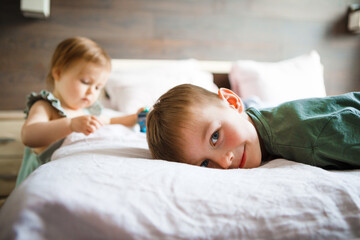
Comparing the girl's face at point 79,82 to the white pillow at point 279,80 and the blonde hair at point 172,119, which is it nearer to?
the blonde hair at point 172,119

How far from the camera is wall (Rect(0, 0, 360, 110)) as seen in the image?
2113 mm

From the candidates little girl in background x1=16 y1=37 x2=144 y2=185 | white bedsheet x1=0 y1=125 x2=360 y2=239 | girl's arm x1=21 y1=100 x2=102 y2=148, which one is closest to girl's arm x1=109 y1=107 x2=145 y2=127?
little girl in background x1=16 y1=37 x2=144 y2=185

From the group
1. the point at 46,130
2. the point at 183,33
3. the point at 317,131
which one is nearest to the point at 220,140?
the point at 317,131

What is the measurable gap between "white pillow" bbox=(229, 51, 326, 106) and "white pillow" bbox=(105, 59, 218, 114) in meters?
0.28

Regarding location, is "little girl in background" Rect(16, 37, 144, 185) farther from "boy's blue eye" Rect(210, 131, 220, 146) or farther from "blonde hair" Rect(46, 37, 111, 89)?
"boy's blue eye" Rect(210, 131, 220, 146)

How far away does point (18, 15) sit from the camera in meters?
2.06

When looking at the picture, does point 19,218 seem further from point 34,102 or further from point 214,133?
point 34,102

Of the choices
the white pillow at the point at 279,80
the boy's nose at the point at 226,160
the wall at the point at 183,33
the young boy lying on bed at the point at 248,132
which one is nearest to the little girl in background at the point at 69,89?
the young boy lying on bed at the point at 248,132

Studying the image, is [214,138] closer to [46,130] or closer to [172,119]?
[172,119]

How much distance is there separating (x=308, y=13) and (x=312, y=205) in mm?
2707

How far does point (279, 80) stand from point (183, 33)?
91 cm

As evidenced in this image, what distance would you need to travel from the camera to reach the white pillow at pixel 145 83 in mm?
1879

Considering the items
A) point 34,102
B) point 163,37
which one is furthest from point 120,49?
point 34,102

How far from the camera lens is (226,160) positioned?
0.70 metres
